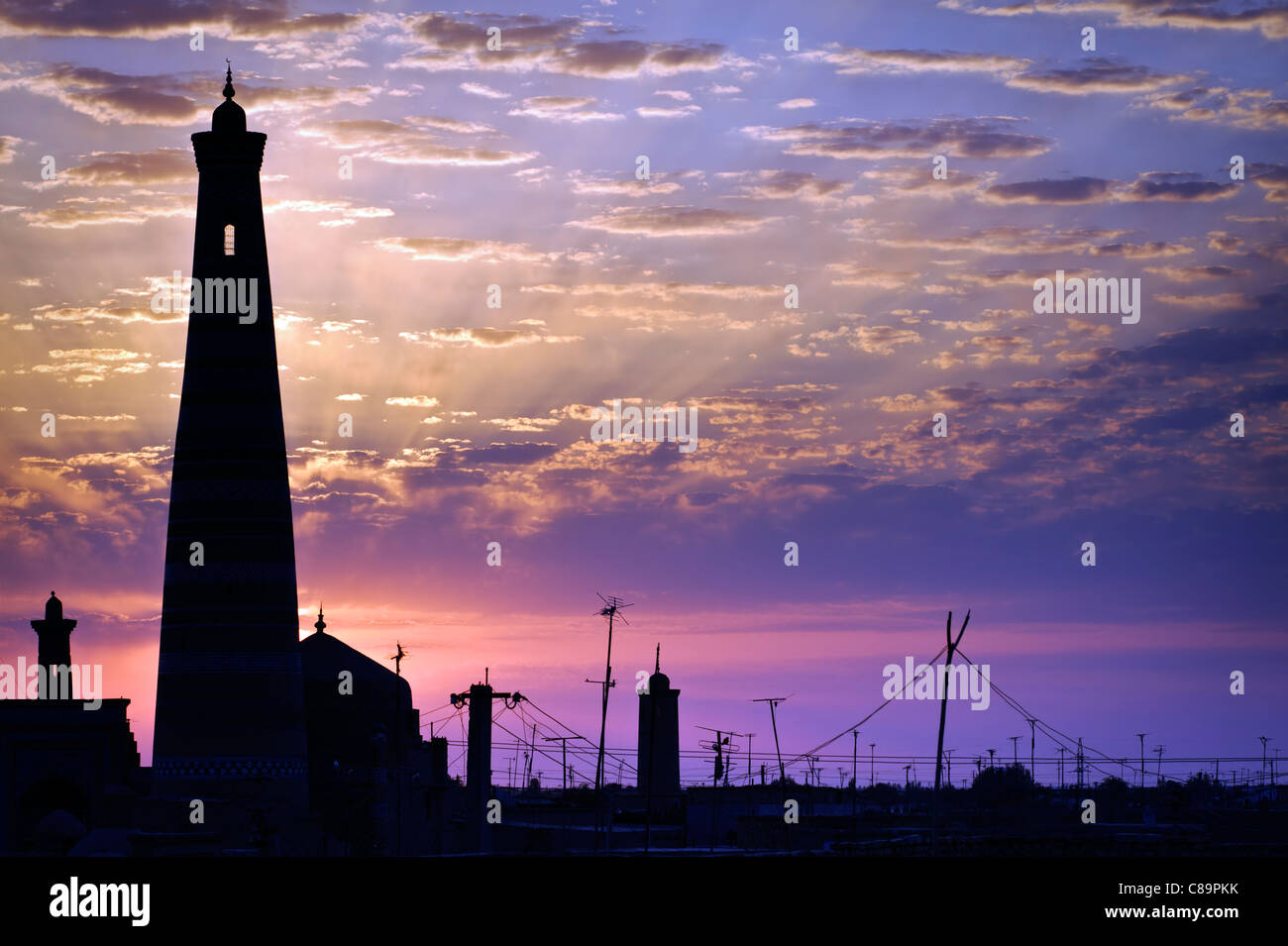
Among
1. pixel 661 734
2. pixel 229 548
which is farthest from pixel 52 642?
pixel 661 734

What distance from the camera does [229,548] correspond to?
218ft

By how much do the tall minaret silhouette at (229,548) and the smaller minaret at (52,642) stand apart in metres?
3.69

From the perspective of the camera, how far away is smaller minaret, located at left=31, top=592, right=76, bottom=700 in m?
66.8

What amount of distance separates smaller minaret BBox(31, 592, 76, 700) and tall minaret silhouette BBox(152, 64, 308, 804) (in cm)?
369

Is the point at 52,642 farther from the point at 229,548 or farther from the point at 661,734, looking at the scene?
the point at 661,734

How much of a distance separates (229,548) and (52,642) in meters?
7.58

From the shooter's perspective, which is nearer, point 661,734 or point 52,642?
point 52,642

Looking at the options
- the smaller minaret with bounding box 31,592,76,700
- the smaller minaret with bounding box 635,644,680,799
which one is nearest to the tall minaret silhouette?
the smaller minaret with bounding box 31,592,76,700

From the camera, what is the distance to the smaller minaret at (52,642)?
219 feet

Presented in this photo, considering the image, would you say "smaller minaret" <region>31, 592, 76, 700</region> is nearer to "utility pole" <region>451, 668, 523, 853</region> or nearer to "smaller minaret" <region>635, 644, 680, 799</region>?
"utility pole" <region>451, 668, 523, 853</region>

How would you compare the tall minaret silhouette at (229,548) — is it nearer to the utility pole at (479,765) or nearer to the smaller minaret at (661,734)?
the utility pole at (479,765)

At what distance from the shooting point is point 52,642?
220ft

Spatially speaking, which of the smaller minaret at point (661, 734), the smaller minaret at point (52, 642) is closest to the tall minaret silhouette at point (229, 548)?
the smaller minaret at point (52, 642)

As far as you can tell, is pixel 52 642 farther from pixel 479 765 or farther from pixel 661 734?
pixel 661 734
